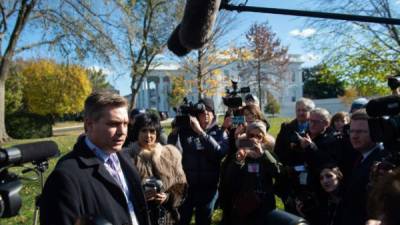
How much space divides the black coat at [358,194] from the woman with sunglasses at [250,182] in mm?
1156

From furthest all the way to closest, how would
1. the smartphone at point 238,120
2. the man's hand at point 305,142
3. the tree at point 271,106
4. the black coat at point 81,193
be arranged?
the tree at point 271,106
the smartphone at point 238,120
the man's hand at point 305,142
the black coat at point 81,193

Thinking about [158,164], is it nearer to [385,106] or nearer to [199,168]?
[199,168]

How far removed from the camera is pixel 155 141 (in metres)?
3.98

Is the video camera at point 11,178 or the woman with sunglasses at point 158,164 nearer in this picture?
the video camera at point 11,178

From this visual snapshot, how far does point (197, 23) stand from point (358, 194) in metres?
2.11

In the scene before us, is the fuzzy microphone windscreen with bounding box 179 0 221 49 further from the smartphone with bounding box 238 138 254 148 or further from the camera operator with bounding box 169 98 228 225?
the camera operator with bounding box 169 98 228 225

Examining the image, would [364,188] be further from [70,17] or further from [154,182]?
[70,17]

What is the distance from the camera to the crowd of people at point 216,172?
2146mm

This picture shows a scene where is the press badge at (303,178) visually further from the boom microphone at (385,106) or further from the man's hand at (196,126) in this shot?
the boom microphone at (385,106)

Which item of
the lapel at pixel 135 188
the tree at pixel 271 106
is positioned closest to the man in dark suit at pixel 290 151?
the lapel at pixel 135 188

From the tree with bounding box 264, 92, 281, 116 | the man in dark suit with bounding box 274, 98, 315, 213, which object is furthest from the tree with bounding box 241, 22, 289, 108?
the man in dark suit with bounding box 274, 98, 315, 213

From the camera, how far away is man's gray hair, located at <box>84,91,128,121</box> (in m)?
2.38

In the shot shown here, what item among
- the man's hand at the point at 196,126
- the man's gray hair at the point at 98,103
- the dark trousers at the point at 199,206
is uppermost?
the man's gray hair at the point at 98,103

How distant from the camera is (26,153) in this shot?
168 cm
